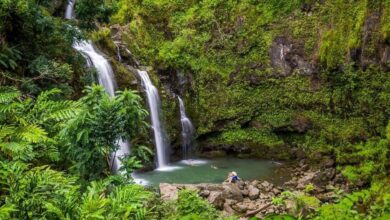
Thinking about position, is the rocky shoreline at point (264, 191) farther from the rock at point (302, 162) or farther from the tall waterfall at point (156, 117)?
the tall waterfall at point (156, 117)

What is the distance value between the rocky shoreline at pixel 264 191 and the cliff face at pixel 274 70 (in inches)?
85.8

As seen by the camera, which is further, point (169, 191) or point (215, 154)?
point (215, 154)

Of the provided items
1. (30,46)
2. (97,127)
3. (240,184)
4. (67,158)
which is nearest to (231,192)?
(240,184)

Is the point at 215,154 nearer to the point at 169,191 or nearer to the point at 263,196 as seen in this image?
the point at 263,196

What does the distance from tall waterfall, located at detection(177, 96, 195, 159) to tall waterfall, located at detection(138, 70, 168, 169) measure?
3.58 feet

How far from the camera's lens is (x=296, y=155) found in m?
14.6

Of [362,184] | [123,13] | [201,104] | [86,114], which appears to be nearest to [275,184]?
[362,184]

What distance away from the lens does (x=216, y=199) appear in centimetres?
888

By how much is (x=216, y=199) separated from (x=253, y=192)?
5.39 feet

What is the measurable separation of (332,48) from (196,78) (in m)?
5.62

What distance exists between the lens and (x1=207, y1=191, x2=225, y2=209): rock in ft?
28.9

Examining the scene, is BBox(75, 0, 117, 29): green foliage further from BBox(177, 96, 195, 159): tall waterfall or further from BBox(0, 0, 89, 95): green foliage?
BBox(177, 96, 195, 159): tall waterfall

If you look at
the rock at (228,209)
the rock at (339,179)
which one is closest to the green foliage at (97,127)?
the rock at (228,209)

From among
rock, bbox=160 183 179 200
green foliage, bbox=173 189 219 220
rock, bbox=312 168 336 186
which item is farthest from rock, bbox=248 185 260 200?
green foliage, bbox=173 189 219 220
